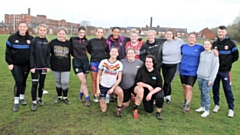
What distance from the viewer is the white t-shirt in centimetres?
509

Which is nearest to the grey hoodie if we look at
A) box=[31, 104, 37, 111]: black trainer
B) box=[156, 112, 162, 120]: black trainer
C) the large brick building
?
box=[156, 112, 162, 120]: black trainer

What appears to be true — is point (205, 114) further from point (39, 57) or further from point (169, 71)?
point (39, 57)

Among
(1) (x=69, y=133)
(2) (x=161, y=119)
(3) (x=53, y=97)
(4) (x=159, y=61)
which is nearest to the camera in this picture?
(1) (x=69, y=133)

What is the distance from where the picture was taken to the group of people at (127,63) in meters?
5.00

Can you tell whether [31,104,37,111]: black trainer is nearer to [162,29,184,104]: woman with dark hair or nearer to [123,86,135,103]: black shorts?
[123,86,135,103]: black shorts

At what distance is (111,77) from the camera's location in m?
5.12

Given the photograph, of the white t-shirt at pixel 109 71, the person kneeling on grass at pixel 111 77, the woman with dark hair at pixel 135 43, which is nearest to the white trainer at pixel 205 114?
the person kneeling on grass at pixel 111 77

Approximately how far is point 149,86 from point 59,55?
2.32 metres

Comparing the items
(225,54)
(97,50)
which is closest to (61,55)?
(97,50)

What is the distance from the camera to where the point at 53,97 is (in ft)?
20.4

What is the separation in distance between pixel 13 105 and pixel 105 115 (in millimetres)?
2318

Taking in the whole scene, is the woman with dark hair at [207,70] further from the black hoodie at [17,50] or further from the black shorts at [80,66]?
the black hoodie at [17,50]

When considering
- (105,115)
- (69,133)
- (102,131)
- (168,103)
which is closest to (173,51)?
(168,103)

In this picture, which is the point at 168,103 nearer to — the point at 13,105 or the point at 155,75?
the point at 155,75
